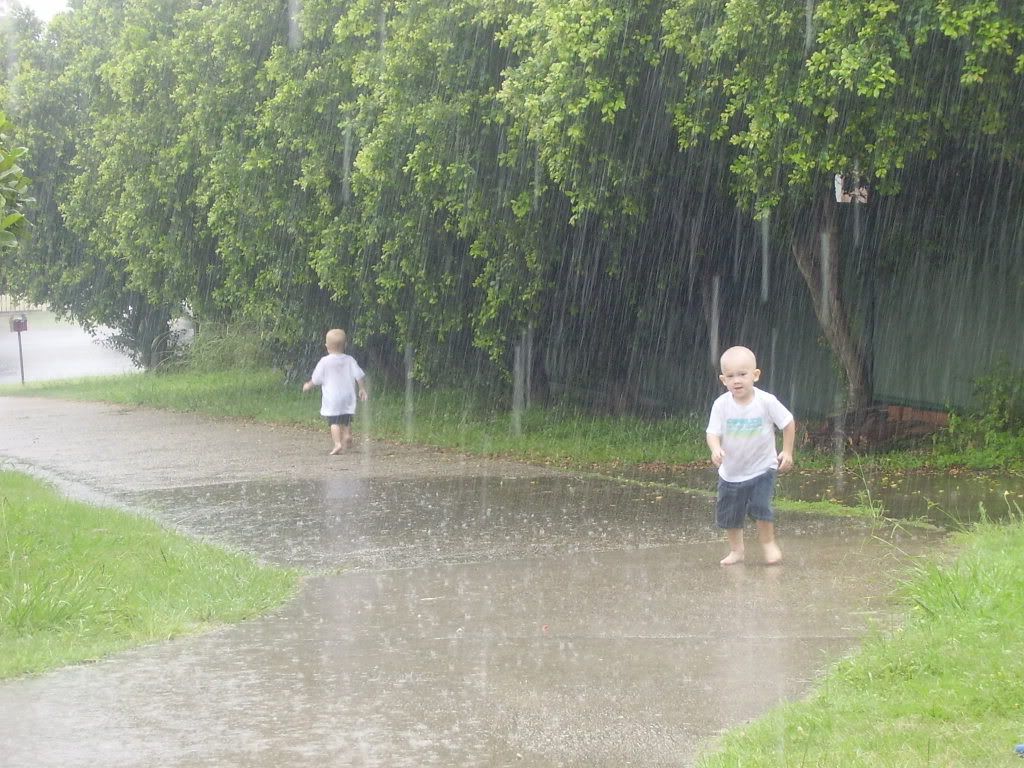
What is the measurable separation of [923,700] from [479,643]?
2092 mm

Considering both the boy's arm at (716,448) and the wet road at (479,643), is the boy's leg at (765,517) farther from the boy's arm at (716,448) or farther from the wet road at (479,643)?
the boy's arm at (716,448)

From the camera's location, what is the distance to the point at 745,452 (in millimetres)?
7570

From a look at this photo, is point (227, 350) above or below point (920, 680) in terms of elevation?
above

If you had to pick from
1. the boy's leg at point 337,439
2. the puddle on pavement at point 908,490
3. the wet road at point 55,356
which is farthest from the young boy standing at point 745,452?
the wet road at point 55,356

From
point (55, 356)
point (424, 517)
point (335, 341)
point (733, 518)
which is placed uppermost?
point (335, 341)

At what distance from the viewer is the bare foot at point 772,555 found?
7422 mm

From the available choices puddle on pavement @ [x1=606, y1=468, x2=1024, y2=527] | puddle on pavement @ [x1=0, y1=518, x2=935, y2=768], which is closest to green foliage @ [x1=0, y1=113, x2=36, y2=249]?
puddle on pavement @ [x1=0, y1=518, x2=935, y2=768]

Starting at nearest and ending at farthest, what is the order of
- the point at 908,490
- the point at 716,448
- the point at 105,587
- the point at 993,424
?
the point at 105,587 → the point at 716,448 → the point at 908,490 → the point at 993,424

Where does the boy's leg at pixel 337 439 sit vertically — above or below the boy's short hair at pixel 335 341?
below

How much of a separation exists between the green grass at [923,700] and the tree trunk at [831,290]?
6.87 m

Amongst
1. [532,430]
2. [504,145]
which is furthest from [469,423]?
[504,145]

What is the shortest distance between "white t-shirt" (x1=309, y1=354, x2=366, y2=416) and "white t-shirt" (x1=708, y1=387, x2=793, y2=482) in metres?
6.76

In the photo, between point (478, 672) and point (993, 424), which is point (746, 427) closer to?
point (478, 672)

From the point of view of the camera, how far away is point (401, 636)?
245 inches
